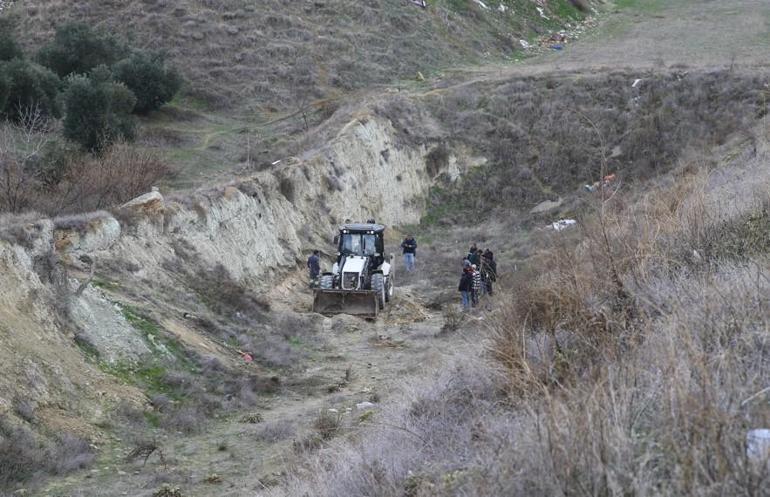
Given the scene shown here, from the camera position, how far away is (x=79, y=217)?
Answer: 19.1 metres

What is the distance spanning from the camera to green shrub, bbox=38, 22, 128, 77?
43781 mm

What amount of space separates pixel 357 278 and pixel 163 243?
544 centimetres

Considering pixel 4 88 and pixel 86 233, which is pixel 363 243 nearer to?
pixel 86 233

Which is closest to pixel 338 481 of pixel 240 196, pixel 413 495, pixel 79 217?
pixel 413 495

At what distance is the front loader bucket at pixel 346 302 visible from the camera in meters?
23.6

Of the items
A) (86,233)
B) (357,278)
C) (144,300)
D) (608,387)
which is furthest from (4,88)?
(608,387)

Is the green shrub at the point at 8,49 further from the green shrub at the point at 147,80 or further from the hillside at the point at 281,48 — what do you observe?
the hillside at the point at 281,48

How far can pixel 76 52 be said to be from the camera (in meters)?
43.9

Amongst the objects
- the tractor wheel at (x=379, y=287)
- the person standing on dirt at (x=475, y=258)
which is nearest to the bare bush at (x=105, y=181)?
the tractor wheel at (x=379, y=287)

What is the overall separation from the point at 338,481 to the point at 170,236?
16.1 metres

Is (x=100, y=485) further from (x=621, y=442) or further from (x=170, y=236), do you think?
(x=170, y=236)

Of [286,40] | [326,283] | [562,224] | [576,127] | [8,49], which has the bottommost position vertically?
[326,283]

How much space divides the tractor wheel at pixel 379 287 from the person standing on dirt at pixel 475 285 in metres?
2.51

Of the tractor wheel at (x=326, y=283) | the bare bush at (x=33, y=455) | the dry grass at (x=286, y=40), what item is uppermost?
the dry grass at (x=286, y=40)
